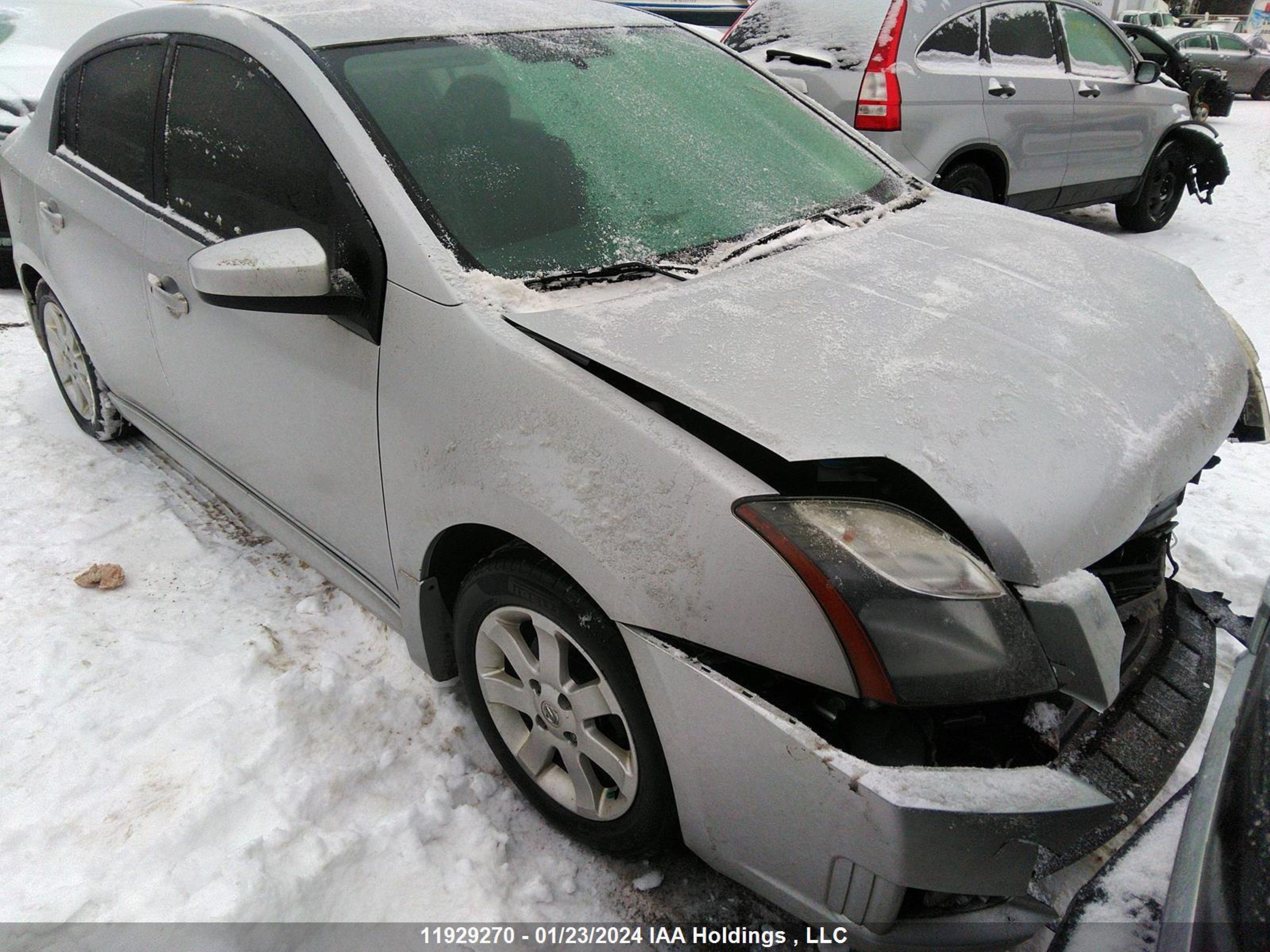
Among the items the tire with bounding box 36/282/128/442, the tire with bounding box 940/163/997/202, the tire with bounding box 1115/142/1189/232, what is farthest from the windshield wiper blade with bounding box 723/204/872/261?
the tire with bounding box 1115/142/1189/232

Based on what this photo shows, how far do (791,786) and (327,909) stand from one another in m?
1.07

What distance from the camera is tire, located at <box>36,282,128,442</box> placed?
351cm

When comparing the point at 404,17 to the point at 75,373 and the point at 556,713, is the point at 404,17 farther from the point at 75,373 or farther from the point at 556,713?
the point at 75,373

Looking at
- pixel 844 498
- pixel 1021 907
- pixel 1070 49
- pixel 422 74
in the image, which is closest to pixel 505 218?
pixel 422 74

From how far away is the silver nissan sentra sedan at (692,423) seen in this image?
1455 mm

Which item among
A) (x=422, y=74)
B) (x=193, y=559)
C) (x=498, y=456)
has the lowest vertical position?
(x=193, y=559)

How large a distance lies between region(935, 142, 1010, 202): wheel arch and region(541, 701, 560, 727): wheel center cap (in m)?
4.58

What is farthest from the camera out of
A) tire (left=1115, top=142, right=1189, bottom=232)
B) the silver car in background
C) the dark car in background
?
the silver car in background

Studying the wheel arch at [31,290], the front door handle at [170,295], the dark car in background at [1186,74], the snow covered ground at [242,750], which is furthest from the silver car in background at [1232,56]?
the front door handle at [170,295]

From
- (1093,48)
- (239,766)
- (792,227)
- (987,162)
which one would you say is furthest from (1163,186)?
(239,766)

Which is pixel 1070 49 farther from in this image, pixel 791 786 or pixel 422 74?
pixel 791 786

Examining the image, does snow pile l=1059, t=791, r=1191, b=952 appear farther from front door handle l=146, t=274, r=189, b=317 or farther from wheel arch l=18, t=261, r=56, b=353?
wheel arch l=18, t=261, r=56, b=353

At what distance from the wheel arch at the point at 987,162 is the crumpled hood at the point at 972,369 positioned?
3.55 meters

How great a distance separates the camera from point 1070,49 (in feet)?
20.6
